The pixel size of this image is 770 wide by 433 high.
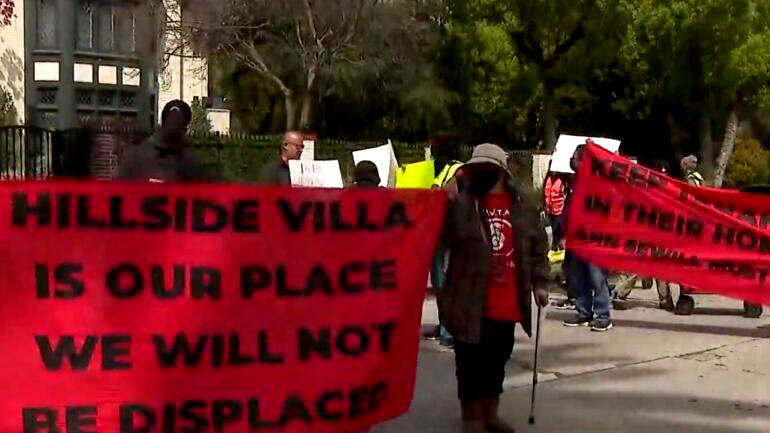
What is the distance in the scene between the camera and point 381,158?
10914mm

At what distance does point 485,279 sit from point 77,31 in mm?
26207

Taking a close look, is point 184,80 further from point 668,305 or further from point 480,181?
point 480,181

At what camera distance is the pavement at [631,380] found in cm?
654

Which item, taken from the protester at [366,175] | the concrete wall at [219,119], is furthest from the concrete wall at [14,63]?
the protester at [366,175]

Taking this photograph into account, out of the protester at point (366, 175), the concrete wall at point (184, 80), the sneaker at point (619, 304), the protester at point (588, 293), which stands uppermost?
the concrete wall at point (184, 80)

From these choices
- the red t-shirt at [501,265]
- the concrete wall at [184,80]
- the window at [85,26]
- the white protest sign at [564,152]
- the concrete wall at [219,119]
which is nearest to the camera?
the red t-shirt at [501,265]

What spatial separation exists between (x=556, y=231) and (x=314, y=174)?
359cm

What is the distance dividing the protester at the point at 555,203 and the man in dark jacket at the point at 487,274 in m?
5.66

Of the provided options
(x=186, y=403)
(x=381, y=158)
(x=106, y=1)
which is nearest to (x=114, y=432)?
(x=186, y=403)

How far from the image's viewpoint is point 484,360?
5969mm

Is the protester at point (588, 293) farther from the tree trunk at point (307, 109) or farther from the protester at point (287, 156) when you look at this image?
the tree trunk at point (307, 109)

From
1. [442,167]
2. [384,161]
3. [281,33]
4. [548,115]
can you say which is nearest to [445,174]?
[442,167]

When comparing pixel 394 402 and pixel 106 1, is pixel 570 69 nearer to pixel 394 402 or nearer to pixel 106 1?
pixel 106 1

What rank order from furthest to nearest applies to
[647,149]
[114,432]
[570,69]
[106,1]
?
[647,149] → [570,69] → [106,1] → [114,432]
